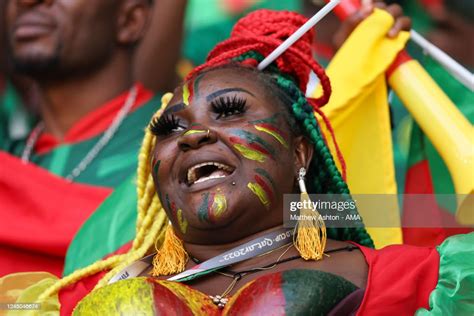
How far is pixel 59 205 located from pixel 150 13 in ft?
3.14

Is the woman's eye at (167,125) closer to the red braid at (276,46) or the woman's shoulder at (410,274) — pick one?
the red braid at (276,46)

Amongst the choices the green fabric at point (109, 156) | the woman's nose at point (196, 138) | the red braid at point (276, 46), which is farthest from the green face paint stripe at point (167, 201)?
the green fabric at point (109, 156)

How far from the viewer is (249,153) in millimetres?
1923

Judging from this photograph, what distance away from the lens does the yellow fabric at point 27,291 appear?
2104 millimetres

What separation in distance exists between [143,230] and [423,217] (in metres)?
0.71

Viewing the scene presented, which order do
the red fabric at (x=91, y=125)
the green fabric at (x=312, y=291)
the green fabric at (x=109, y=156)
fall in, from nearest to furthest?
1. the green fabric at (x=312, y=291)
2. the green fabric at (x=109, y=156)
3. the red fabric at (x=91, y=125)

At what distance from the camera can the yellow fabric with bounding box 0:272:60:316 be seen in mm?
2104

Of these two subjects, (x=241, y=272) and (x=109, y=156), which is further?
(x=109, y=156)

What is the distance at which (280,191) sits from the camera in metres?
1.96

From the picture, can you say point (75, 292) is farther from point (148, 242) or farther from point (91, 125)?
point (91, 125)

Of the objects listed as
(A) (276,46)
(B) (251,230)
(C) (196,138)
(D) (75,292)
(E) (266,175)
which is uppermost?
(A) (276,46)

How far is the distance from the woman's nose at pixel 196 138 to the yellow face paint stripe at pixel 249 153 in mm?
52

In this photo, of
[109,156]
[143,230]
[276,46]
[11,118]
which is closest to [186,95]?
[276,46]

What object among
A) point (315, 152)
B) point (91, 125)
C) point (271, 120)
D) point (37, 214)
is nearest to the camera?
point (271, 120)
